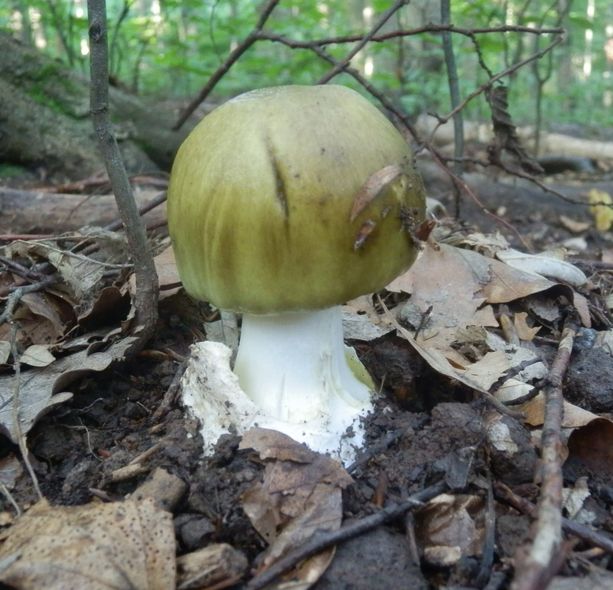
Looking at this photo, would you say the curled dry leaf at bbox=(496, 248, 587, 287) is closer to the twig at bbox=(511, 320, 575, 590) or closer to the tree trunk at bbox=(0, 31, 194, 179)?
the twig at bbox=(511, 320, 575, 590)

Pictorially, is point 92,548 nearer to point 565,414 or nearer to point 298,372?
point 298,372

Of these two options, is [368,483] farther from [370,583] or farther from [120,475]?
[120,475]

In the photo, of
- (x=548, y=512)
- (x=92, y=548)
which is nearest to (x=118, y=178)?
(x=92, y=548)

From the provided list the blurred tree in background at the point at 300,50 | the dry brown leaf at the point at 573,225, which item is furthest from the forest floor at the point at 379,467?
the dry brown leaf at the point at 573,225

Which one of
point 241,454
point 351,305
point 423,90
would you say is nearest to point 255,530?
point 241,454

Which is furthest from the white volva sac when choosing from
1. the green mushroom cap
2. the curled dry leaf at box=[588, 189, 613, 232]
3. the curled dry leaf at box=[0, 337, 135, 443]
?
the curled dry leaf at box=[588, 189, 613, 232]
